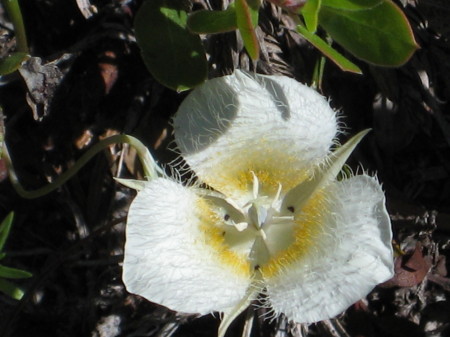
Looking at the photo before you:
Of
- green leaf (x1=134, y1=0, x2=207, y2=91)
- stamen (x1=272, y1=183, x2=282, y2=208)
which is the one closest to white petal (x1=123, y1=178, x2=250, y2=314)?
stamen (x1=272, y1=183, x2=282, y2=208)

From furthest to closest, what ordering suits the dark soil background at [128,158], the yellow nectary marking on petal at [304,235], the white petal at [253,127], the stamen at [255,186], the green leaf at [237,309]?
the dark soil background at [128,158]
the stamen at [255,186]
the yellow nectary marking on petal at [304,235]
the white petal at [253,127]
the green leaf at [237,309]

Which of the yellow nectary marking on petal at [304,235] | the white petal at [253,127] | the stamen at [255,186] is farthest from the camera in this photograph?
the stamen at [255,186]

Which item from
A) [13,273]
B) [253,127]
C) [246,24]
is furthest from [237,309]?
[246,24]

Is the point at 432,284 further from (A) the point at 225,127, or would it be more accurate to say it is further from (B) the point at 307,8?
(B) the point at 307,8

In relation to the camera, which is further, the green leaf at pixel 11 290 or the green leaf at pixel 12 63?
the green leaf at pixel 11 290

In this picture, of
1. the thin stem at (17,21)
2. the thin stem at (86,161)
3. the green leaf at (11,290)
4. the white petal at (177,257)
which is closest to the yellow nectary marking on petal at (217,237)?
the white petal at (177,257)

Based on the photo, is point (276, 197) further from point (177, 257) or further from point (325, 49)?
point (325, 49)

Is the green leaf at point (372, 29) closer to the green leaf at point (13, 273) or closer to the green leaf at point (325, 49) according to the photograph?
the green leaf at point (325, 49)
